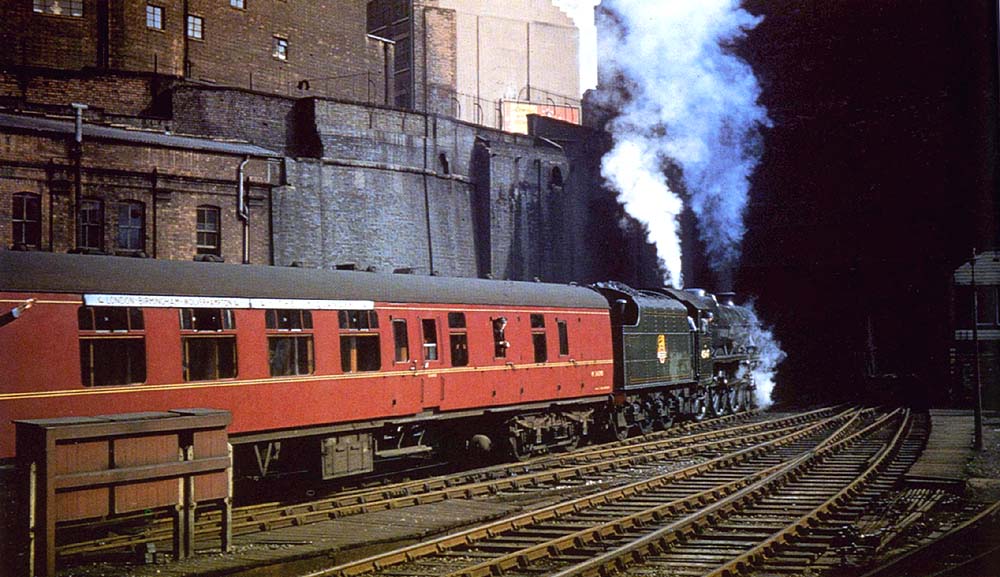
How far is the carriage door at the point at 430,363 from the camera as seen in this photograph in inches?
682

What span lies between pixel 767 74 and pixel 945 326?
1257 cm

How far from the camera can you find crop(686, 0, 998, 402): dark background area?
127 ft


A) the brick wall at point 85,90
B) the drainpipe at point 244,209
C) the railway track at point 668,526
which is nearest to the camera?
the railway track at point 668,526

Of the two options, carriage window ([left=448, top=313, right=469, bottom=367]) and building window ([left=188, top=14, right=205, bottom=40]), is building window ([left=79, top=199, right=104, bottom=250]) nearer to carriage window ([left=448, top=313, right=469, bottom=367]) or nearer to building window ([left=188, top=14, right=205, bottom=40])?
building window ([left=188, top=14, right=205, bottom=40])

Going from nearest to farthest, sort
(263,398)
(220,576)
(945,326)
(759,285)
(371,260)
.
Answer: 1. (220,576)
2. (263,398)
3. (371,260)
4. (945,326)
5. (759,285)

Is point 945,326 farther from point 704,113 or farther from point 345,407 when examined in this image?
point 345,407

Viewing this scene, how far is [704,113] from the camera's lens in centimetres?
4228

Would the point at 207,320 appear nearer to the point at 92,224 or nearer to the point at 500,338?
the point at 500,338

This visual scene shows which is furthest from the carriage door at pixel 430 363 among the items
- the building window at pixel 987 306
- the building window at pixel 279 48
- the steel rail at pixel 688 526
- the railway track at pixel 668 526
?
the building window at pixel 279 48

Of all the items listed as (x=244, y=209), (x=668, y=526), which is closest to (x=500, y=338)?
Answer: (x=668, y=526)

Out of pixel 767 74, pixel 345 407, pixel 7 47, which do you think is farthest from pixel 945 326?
pixel 7 47

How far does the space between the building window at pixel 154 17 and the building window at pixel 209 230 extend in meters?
10.6

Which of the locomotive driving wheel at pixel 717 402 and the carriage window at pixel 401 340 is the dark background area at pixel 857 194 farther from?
the carriage window at pixel 401 340

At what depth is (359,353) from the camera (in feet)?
52.4
